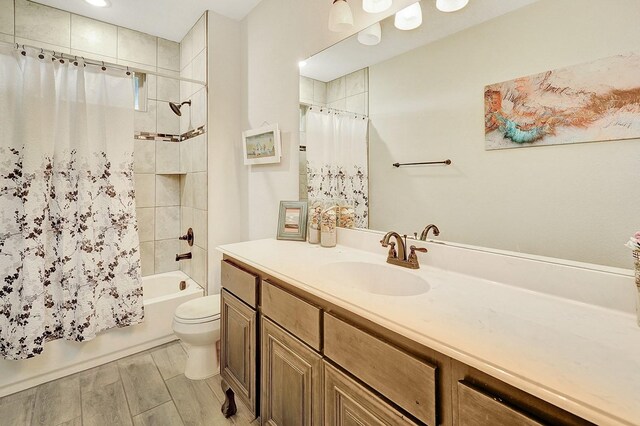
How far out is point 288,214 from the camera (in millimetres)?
1958

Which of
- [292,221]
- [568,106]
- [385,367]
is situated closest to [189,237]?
[292,221]

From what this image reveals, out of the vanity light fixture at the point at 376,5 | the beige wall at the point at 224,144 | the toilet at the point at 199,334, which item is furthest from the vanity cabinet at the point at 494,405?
the beige wall at the point at 224,144

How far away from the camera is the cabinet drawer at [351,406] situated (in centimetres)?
81

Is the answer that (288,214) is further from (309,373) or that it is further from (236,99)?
(236,99)

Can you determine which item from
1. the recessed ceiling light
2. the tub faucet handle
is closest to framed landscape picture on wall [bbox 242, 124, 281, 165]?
the tub faucet handle

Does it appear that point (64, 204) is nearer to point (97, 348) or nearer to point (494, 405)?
point (97, 348)

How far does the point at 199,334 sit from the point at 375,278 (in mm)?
1257

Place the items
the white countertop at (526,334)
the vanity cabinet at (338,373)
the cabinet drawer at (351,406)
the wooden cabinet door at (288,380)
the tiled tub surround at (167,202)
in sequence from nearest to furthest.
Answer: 1. the white countertop at (526,334)
2. the vanity cabinet at (338,373)
3. the cabinet drawer at (351,406)
4. the wooden cabinet door at (288,380)
5. the tiled tub surround at (167,202)

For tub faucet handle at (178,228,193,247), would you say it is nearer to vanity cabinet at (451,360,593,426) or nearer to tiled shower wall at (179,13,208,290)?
tiled shower wall at (179,13,208,290)

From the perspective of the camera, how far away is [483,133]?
3.76 ft

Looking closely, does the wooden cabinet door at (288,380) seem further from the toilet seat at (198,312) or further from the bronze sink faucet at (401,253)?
the toilet seat at (198,312)

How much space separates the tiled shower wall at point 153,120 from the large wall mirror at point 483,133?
1.46 meters

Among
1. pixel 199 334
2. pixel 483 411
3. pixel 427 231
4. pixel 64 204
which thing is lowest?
pixel 199 334

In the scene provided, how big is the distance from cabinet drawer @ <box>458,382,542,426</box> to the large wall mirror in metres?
0.62
